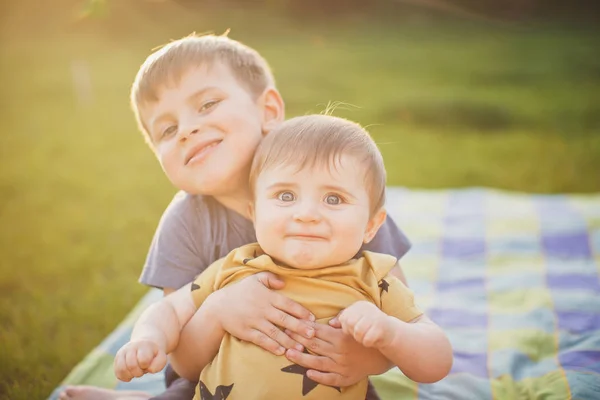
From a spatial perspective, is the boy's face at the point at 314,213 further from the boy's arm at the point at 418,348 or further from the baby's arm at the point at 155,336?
the baby's arm at the point at 155,336

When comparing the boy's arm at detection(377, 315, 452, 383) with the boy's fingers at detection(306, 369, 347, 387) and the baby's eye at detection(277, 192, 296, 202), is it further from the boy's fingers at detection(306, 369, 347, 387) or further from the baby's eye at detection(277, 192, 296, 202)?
the baby's eye at detection(277, 192, 296, 202)

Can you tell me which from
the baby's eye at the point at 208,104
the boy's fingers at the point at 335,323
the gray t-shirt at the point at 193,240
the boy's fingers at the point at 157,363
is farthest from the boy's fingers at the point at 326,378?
the baby's eye at the point at 208,104

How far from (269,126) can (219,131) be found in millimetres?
209

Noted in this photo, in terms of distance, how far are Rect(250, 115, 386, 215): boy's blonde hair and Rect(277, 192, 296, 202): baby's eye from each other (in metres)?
0.08

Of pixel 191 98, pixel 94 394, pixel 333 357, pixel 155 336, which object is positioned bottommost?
pixel 94 394

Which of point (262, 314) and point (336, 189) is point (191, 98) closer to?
point (336, 189)

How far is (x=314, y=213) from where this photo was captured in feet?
5.08

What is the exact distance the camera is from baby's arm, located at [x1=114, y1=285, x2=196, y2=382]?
5.19 feet

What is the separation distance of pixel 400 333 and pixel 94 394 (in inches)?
45.0

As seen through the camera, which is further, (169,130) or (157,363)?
(169,130)

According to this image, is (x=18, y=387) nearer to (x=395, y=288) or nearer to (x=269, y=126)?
(x=269, y=126)

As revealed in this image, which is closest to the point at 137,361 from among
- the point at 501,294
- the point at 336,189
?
the point at 336,189

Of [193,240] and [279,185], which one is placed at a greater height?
[279,185]

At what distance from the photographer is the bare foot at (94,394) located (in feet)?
6.85
